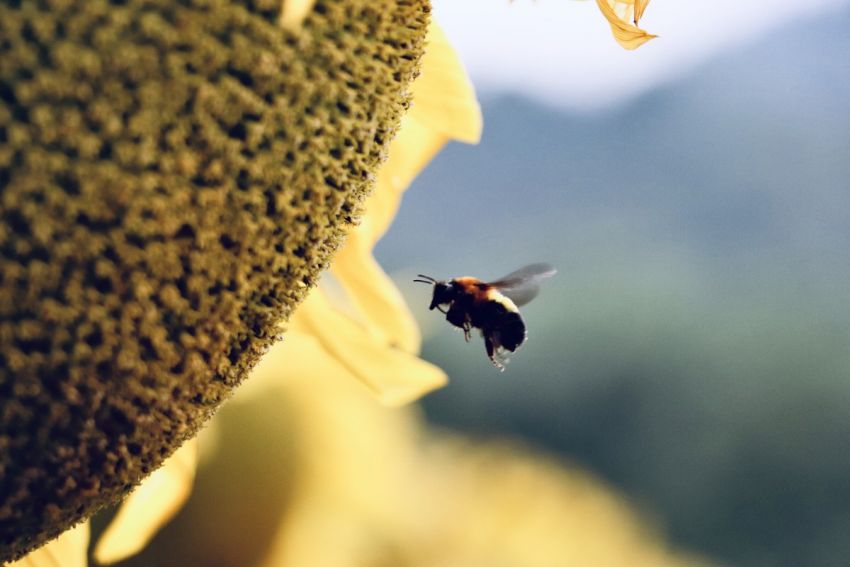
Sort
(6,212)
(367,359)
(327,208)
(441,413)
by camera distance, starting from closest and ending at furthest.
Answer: (6,212) → (327,208) → (367,359) → (441,413)

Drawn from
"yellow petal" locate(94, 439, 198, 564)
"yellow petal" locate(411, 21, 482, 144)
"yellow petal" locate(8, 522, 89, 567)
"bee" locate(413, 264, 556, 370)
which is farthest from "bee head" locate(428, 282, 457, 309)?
"yellow petal" locate(8, 522, 89, 567)

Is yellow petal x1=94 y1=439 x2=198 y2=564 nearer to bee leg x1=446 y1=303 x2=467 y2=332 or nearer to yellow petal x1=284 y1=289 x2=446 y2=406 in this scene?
yellow petal x1=284 y1=289 x2=446 y2=406

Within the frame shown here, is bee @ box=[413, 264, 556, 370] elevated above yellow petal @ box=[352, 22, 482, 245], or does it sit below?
below

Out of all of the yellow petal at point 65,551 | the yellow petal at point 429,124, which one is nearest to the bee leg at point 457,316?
the yellow petal at point 429,124

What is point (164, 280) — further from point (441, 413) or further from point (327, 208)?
point (441, 413)

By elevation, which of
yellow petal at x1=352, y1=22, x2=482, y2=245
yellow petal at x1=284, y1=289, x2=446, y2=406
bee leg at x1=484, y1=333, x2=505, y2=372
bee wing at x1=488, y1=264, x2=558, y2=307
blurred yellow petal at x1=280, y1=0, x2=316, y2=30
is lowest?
yellow petal at x1=284, y1=289, x2=446, y2=406

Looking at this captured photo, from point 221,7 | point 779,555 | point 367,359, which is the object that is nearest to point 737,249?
point 779,555

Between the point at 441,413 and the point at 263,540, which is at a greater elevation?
the point at 263,540
